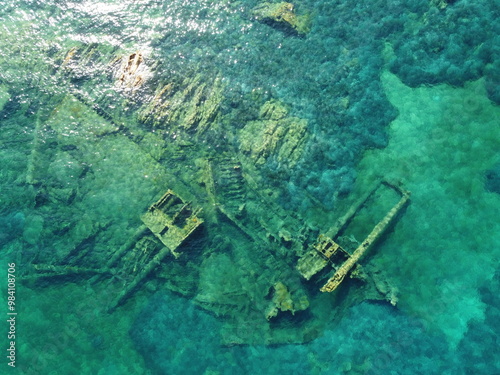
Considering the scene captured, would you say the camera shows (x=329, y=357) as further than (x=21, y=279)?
No

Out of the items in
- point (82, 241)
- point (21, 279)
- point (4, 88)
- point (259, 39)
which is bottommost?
point (21, 279)

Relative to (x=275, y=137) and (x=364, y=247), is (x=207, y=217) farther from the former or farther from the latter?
(x=364, y=247)

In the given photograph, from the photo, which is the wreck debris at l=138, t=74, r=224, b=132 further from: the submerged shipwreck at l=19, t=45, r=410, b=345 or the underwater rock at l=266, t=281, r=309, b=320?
the underwater rock at l=266, t=281, r=309, b=320

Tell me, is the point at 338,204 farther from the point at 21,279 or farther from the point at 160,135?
the point at 21,279

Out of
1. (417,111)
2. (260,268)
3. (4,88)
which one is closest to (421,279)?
(260,268)

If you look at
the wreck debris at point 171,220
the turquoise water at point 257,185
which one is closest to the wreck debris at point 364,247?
the turquoise water at point 257,185

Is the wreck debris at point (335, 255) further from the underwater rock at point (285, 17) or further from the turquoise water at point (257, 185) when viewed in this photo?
the underwater rock at point (285, 17)

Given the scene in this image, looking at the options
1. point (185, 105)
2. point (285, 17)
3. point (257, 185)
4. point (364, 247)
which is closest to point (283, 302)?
point (364, 247)
